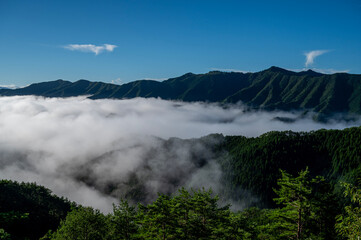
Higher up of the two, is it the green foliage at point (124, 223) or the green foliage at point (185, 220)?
the green foliage at point (185, 220)

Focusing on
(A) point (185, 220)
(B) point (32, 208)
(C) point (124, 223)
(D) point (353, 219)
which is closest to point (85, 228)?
(C) point (124, 223)

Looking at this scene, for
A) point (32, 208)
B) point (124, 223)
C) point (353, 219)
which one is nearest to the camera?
point (353, 219)

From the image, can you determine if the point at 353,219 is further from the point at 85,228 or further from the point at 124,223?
the point at 85,228

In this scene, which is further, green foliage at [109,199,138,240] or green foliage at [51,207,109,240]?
green foliage at [51,207,109,240]

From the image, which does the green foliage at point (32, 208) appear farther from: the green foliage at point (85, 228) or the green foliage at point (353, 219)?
the green foliage at point (353, 219)

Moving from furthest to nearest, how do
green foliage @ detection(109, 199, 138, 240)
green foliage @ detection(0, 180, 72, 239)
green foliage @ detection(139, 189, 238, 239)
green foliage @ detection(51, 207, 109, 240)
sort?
green foliage @ detection(0, 180, 72, 239)
green foliage @ detection(51, 207, 109, 240)
green foliage @ detection(109, 199, 138, 240)
green foliage @ detection(139, 189, 238, 239)

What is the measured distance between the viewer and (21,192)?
609 ft

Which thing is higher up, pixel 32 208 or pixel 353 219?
pixel 353 219

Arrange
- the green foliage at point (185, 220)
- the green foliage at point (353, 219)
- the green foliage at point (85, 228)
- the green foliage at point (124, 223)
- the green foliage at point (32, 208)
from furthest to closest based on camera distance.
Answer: the green foliage at point (32, 208) < the green foliage at point (85, 228) < the green foliage at point (124, 223) < the green foliage at point (185, 220) < the green foliage at point (353, 219)

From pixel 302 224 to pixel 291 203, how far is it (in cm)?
280

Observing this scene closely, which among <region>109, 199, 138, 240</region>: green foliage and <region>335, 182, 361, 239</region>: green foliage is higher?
<region>335, 182, 361, 239</region>: green foliage

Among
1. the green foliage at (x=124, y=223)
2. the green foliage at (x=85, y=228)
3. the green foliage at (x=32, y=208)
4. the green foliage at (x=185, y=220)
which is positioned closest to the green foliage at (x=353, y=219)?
the green foliage at (x=185, y=220)

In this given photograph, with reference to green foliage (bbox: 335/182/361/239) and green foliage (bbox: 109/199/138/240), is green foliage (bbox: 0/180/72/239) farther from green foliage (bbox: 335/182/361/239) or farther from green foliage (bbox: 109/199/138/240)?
green foliage (bbox: 335/182/361/239)

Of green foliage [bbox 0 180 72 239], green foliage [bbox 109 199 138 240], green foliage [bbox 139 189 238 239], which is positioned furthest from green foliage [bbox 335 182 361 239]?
green foliage [bbox 0 180 72 239]
